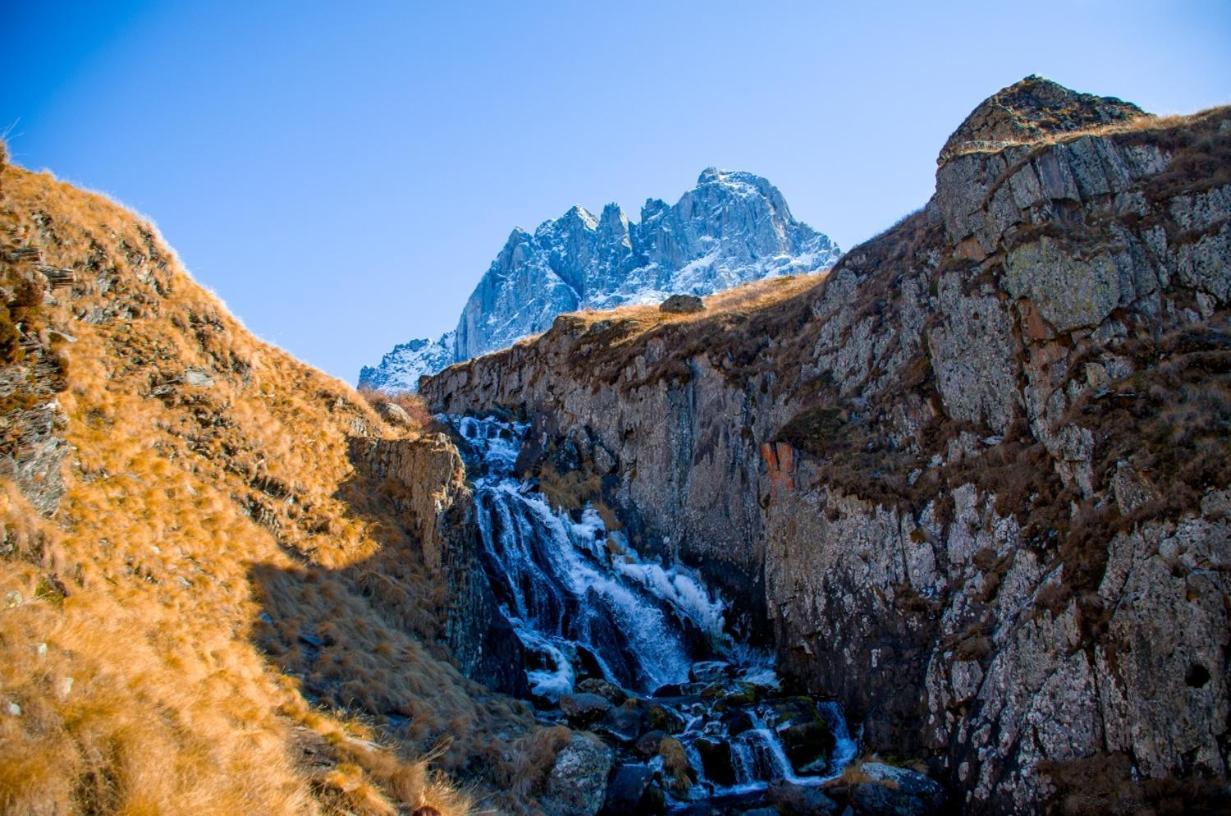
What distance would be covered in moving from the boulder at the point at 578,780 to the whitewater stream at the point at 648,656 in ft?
6.34

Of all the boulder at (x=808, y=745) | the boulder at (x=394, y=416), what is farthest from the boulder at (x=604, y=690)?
the boulder at (x=394, y=416)

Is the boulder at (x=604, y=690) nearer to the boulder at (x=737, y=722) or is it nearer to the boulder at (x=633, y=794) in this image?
the boulder at (x=737, y=722)

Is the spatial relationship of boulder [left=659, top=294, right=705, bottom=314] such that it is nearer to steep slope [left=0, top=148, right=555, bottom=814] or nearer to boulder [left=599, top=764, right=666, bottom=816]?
steep slope [left=0, top=148, right=555, bottom=814]

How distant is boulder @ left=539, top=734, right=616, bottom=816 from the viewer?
58.1ft

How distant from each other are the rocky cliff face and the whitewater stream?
175 cm

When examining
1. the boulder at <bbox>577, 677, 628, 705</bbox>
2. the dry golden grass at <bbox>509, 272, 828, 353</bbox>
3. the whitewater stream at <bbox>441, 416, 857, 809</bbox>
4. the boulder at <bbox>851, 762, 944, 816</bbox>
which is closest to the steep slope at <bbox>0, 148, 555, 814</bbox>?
the boulder at <bbox>577, 677, 628, 705</bbox>

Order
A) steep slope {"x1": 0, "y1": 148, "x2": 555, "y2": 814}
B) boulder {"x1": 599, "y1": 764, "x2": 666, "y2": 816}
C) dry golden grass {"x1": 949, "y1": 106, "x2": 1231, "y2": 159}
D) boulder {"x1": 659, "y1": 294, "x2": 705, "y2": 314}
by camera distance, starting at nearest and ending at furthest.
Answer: steep slope {"x1": 0, "y1": 148, "x2": 555, "y2": 814} < boulder {"x1": 599, "y1": 764, "x2": 666, "y2": 816} < dry golden grass {"x1": 949, "y1": 106, "x2": 1231, "y2": 159} < boulder {"x1": 659, "y1": 294, "x2": 705, "y2": 314}

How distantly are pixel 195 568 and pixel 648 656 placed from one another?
2115 centimetres

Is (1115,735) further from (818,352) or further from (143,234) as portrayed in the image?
(143,234)

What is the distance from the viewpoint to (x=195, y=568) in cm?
1625

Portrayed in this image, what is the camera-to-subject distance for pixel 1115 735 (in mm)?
14430

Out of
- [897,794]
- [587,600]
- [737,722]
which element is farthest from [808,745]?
[587,600]

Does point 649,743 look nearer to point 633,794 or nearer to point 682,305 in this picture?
point 633,794

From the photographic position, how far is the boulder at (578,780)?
58.1 ft
